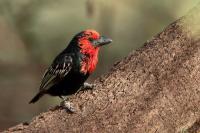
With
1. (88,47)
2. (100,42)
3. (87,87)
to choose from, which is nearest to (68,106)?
(87,87)

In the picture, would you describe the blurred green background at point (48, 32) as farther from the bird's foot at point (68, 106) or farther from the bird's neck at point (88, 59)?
the bird's foot at point (68, 106)

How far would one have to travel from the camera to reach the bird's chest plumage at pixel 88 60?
7.32 meters

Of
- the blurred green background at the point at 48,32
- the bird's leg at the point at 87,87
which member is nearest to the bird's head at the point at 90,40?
the bird's leg at the point at 87,87

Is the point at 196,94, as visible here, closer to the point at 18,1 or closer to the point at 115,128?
the point at 115,128

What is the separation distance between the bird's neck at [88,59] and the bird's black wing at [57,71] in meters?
0.11

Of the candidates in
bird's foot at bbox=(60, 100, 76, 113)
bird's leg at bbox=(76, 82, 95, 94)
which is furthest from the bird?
bird's foot at bbox=(60, 100, 76, 113)

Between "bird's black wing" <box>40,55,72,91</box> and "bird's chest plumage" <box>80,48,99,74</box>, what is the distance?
11 centimetres

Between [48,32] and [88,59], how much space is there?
4.56 meters

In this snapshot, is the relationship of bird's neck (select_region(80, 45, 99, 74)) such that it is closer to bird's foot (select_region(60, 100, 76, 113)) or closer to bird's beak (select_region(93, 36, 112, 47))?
bird's beak (select_region(93, 36, 112, 47))

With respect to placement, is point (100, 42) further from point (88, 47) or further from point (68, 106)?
point (68, 106)

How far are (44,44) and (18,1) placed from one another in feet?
2.09

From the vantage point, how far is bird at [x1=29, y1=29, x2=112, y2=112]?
24.1ft

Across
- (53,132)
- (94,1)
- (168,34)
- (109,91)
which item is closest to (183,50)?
(168,34)

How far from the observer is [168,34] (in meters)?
7.00
